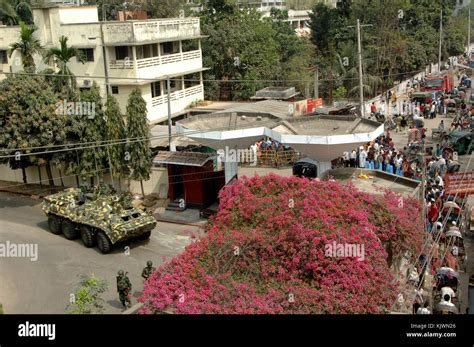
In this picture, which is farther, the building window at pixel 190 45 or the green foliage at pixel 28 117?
the building window at pixel 190 45

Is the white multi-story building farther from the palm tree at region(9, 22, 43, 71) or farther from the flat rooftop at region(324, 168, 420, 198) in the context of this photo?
the flat rooftop at region(324, 168, 420, 198)

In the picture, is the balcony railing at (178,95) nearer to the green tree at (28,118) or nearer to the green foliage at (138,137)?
the green foliage at (138,137)

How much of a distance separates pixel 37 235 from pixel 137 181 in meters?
5.52

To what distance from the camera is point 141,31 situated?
30062 mm

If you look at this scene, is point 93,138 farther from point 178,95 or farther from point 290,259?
point 290,259

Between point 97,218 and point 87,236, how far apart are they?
0.90m

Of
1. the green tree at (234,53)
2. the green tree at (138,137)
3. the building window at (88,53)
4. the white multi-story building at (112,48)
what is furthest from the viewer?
the green tree at (234,53)

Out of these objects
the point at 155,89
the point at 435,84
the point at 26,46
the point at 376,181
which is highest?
the point at 26,46

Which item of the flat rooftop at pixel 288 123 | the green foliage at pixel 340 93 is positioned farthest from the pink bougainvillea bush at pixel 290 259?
the green foliage at pixel 340 93

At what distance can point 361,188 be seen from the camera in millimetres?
16406

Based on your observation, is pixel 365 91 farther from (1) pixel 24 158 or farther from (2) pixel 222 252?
(2) pixel 222 252

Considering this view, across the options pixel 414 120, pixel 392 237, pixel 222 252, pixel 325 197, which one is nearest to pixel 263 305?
pixel 222 252

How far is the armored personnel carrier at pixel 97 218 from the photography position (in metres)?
18.1

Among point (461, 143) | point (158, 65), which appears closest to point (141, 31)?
point (158, 65)
